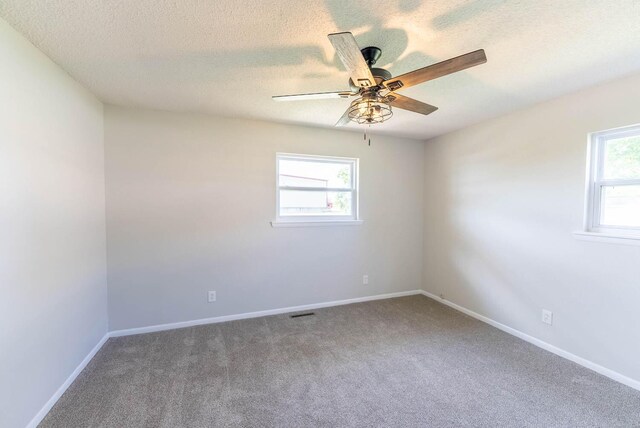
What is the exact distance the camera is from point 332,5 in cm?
135

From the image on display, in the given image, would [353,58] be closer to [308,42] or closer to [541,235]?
[308,42]

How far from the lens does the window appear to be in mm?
2135

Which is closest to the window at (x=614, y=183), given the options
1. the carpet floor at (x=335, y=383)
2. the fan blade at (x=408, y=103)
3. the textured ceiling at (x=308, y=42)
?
the textured ceiling at (x=308, y=42)

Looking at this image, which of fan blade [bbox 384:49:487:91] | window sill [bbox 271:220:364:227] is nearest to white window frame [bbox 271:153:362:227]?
window sill [bbox 271:220:364:227]

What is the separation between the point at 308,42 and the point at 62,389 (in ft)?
9.65

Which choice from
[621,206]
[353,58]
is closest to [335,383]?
[353,58]

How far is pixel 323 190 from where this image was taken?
3.60m

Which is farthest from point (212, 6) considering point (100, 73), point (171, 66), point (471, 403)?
point (471, 403)

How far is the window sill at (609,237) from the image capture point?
2.04 m

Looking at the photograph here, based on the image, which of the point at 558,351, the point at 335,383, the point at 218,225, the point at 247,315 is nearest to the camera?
the point at 335,383

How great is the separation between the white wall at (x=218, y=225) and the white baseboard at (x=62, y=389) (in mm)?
356

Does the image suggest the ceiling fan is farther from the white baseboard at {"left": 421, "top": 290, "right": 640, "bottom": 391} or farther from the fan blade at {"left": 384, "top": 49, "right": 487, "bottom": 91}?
the white baseboard at {"left": 421, "top": 290, "right": 640, "bottom": 391}

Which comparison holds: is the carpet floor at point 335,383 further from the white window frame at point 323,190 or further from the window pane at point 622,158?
the window pane at point 622,158

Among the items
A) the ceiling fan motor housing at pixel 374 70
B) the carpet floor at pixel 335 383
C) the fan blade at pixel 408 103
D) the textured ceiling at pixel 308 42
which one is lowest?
the carpet floor at pixel 335 383
